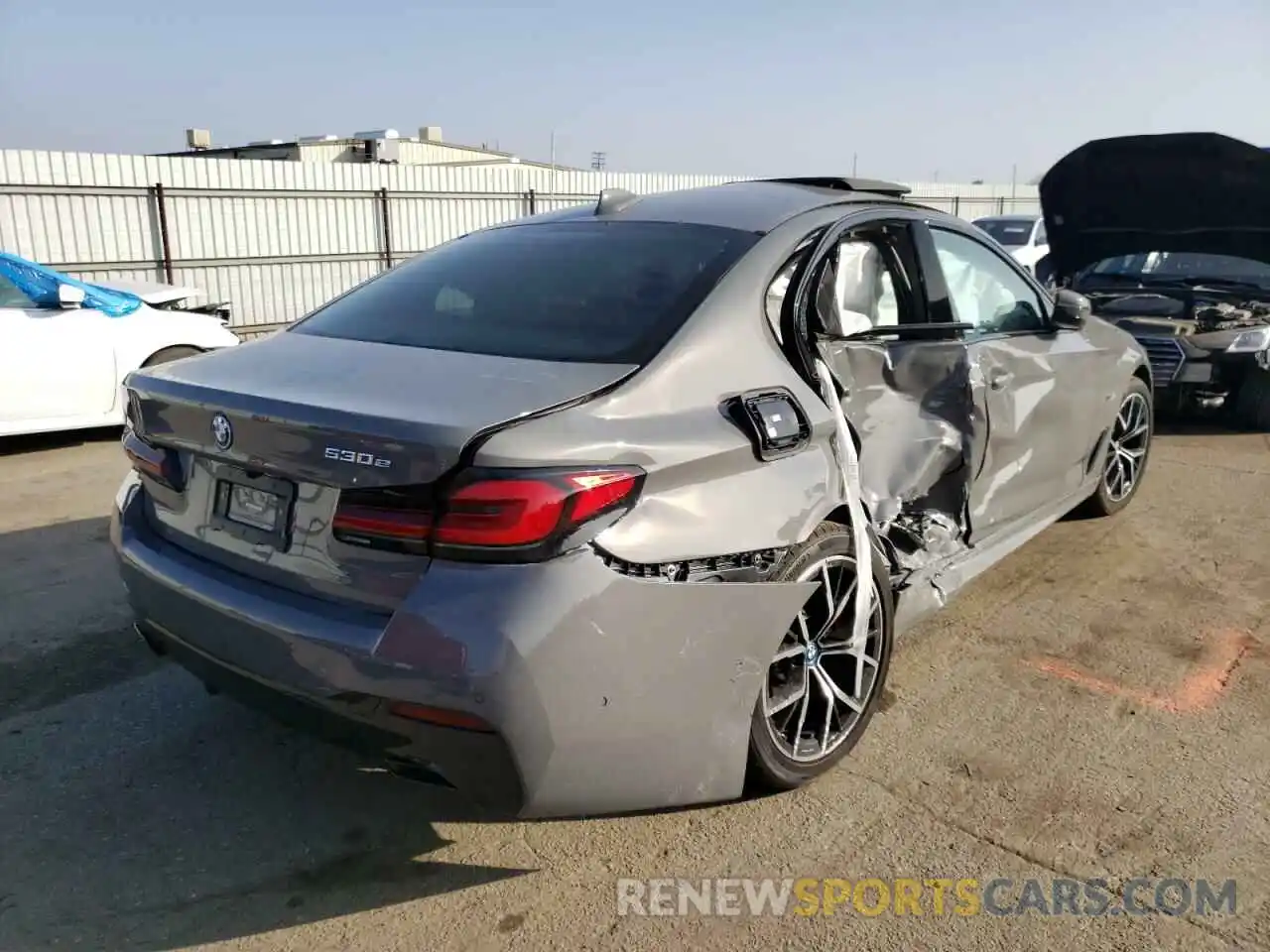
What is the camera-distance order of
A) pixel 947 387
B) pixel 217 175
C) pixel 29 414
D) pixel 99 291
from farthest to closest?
pixel 217 175 → pixel 99 291 → pixel 29 414 → pixel 947 387

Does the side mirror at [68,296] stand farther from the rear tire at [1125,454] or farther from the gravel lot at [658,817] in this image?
the rear tire at [1125,454]

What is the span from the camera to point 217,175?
13.0m

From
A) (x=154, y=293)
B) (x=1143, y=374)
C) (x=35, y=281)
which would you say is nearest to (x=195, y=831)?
(x=1143, y=374)

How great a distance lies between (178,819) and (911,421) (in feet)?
8.32

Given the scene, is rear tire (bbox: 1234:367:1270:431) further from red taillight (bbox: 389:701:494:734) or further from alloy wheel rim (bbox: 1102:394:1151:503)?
red taillight (bbox: 389:701:494:734)

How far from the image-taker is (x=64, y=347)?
22.5ft

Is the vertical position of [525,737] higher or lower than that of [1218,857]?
higher

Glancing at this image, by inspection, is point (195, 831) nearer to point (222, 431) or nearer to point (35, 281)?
point (222, 431)

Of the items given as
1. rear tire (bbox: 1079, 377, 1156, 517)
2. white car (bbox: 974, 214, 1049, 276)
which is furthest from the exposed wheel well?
white car (bbox: 974, 214, 1049, 276)

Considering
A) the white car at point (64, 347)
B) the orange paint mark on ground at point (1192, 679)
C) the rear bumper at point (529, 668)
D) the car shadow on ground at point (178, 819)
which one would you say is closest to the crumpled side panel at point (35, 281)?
the white car at point (64, 347)

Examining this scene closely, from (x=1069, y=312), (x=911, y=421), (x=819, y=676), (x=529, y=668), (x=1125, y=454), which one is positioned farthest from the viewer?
(x=1125, y=454)

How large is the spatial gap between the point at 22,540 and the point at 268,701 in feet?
11.4

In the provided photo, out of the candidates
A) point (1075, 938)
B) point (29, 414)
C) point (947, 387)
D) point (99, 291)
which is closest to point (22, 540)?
point (29, 414)

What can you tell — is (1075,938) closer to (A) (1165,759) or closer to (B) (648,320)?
(A) (1165,759)
